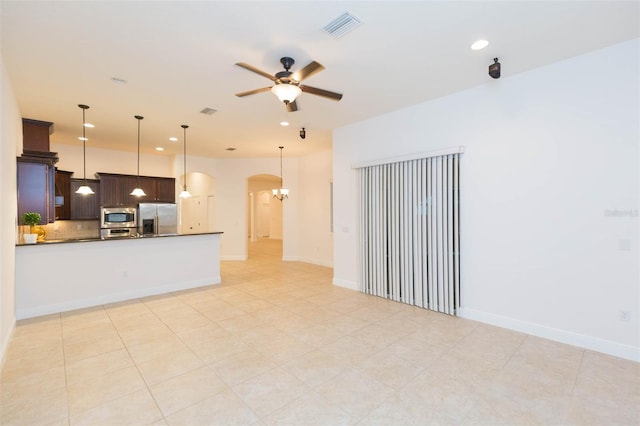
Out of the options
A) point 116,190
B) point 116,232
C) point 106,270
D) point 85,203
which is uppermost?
point 116,190

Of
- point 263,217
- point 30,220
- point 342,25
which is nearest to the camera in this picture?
point 342,25

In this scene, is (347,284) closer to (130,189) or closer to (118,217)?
(118,217)

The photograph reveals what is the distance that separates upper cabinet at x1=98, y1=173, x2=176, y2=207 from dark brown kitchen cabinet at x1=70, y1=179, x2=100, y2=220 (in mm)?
167

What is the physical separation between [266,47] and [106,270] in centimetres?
437

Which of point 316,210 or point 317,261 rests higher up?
point 316,210

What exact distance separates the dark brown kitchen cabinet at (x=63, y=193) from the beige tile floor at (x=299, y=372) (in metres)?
3.45

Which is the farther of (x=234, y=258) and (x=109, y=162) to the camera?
(x=234, y=258)

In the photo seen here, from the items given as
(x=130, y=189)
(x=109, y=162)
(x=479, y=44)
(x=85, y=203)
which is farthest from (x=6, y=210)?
(x=479, y=44)

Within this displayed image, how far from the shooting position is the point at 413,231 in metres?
4.52

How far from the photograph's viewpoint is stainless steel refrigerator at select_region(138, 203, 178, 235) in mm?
7348

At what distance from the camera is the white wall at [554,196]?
293 centimetres

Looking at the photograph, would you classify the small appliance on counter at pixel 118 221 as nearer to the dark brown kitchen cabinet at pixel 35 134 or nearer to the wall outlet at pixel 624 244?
the dark brown kitchen cabinet at pixel 35 134

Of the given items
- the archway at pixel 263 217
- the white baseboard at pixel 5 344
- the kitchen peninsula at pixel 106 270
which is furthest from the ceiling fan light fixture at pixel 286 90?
the archway at pixel 263 217

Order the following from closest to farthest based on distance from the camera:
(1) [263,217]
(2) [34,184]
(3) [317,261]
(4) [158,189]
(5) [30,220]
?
(5) [30,220] < (2) [34,184] < (4) [158,189] < (3) [317,261] < (1) [263,217]
